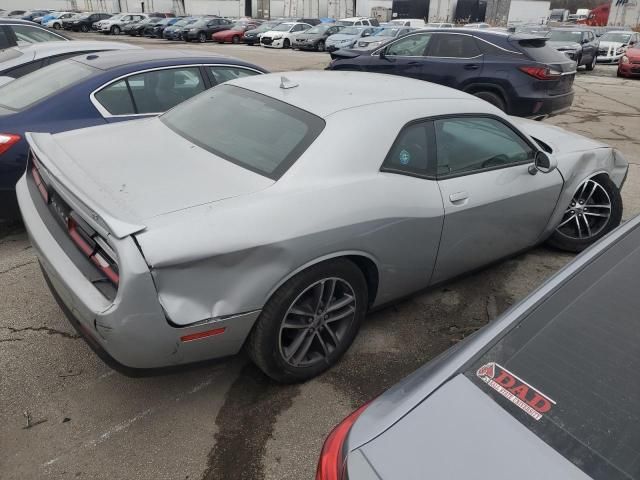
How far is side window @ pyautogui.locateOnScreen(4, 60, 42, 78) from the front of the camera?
5637mm

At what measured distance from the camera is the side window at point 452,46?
8.05m

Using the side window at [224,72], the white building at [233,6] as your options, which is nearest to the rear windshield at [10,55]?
the side window at [224,72]

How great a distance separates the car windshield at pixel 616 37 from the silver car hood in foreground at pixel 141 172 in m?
24.5

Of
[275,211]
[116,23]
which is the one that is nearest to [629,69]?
[275,211]

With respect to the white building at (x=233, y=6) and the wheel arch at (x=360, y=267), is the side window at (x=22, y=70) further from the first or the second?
the white building at (x=233, y=6)

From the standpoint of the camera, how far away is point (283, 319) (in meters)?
2.40

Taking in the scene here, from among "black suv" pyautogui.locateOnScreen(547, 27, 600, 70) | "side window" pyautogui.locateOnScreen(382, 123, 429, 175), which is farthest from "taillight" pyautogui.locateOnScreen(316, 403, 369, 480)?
"black suv" pyautogui.locateOnScreen(547, 27, 600, 70)

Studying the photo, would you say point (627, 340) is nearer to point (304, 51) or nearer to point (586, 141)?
point (586, 141)

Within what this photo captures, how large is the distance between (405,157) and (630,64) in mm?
17862

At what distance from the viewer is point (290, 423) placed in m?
2.46

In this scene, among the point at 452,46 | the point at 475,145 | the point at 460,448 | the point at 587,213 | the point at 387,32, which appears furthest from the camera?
the point at 387,32

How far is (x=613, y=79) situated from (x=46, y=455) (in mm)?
19219

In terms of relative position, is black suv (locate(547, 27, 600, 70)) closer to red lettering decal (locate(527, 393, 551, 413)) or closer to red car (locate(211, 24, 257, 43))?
red car (locate(211, 24, 257, 43))

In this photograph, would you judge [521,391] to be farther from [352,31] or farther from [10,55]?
[352,31]
